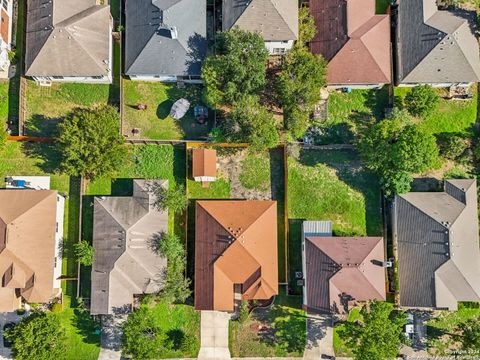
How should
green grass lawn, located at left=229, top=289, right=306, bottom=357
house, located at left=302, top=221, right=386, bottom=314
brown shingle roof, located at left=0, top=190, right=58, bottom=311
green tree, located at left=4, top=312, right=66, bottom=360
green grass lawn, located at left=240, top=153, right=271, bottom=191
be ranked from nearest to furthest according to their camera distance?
green tree, located at left=4, top=312, right=66, bottom=360 → brown shingle roof, located at left=0, top=190, right=58, bottom=311 → house, located at left=302, top=221, right=386, bottom=314 → green grass lawn, located at left=229, top=289, right=306, bottom=357 → green grass lawn, located at left=240, top=153, right=271, bottom=191

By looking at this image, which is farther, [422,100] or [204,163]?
[422,100]

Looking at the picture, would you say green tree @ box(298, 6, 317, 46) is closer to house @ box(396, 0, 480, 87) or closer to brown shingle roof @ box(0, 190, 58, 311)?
house @ box(396, 0, 480, 87)

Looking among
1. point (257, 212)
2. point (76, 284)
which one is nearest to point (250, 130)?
point (257, 212)

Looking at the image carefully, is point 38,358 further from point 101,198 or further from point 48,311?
point 101,198

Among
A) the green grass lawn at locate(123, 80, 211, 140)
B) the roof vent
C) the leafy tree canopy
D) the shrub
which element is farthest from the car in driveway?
the shrub

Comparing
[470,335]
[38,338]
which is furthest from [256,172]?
[38,338]

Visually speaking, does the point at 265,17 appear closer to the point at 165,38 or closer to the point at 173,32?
the point at 173,32
